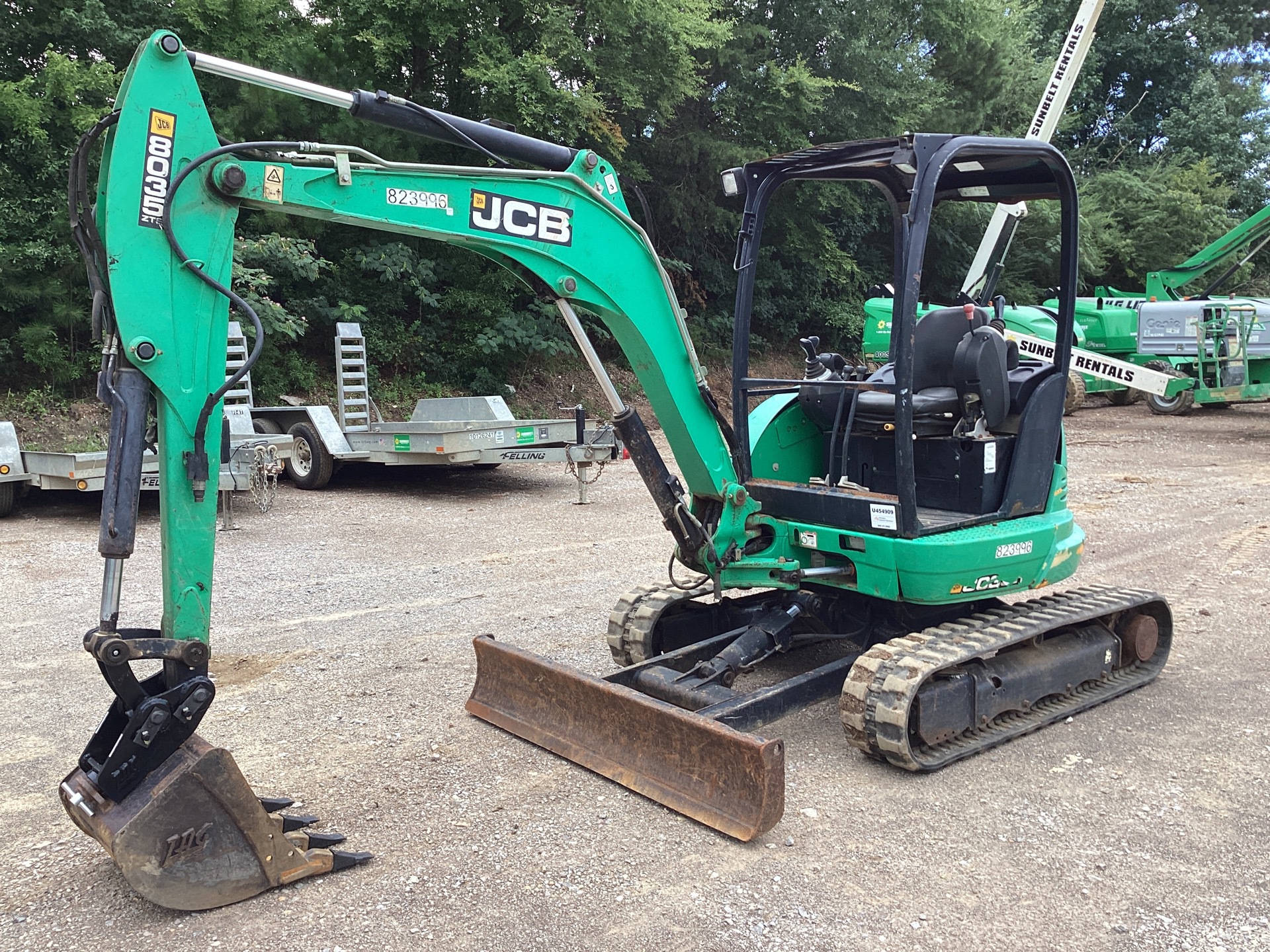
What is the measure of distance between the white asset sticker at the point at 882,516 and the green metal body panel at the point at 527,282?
61 mm

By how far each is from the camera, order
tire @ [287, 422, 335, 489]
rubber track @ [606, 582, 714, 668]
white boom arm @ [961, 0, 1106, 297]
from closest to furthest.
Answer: rubber track @ [606, 582, 714, 668] → tire @ [287, 422, 335, 489] → white boom arm @ [961, 0, 1106, 297]

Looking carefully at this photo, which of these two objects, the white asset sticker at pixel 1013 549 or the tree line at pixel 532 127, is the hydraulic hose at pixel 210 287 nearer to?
the white asset sticker at pixel 1013 549

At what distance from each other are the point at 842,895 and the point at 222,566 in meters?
6.17

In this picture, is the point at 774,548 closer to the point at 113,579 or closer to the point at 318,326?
the point at 113,579

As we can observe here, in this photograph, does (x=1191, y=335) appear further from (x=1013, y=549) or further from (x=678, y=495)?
(x=678, y=495)

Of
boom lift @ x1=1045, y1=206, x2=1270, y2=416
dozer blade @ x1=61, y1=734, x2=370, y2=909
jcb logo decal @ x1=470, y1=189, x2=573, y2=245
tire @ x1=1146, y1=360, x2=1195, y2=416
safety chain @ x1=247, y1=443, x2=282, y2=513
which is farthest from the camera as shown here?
tire @ x1=1146, y1=360, x2=1195, y2=416

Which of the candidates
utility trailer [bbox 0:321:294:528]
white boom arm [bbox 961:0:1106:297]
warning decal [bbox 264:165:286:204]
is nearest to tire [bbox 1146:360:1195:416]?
white boom arm [bbox 961:0:1106:297]

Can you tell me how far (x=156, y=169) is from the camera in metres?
3.31

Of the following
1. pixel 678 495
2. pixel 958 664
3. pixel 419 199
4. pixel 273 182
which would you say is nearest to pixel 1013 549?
pixel 958 664

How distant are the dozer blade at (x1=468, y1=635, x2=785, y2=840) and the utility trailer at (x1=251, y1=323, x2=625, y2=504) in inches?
231

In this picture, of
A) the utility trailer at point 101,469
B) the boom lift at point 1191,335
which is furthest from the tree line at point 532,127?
the boom lift at point 1191,335

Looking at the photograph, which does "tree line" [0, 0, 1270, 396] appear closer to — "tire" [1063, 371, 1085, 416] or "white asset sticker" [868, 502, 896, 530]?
"tire" [1063, 371, 1085, 416]

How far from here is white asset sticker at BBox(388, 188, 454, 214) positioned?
150 inches

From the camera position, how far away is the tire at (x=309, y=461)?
38.3 ft
